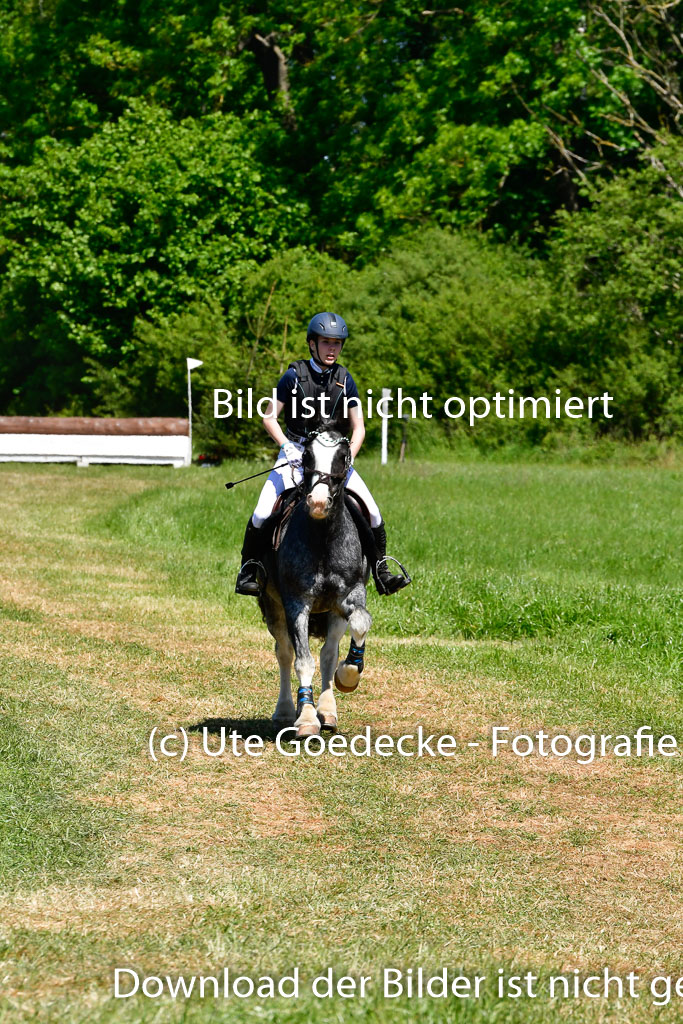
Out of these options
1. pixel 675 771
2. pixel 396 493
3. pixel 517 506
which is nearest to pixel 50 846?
pixel 675 771

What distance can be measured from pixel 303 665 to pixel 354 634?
42 centimetres

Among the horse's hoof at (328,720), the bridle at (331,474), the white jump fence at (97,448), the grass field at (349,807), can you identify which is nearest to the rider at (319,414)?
the bridle at (331,474)

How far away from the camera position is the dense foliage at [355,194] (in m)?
38.3

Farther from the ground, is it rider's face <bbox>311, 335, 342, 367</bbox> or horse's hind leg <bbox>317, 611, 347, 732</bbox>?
rider's face <bbox>311, 335, 342, 367</bbox>

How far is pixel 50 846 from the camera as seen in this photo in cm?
684

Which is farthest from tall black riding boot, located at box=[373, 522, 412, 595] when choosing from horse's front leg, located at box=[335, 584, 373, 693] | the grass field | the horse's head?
the grass field

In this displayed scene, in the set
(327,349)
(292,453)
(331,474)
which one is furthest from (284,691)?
(327,349)

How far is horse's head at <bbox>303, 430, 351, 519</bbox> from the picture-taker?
27.8 ft

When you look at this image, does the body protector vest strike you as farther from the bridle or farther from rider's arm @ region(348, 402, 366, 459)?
the bridle

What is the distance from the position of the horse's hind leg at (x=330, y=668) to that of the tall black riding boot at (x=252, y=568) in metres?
0.63

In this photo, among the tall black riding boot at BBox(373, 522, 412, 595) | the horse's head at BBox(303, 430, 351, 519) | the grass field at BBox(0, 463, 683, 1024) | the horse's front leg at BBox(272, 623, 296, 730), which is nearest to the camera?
the grass field at BBox(0, 463, 683, 1024)

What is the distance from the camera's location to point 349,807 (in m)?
7.87

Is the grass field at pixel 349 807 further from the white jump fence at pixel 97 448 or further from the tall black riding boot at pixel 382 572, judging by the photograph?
the white jump fence at pixel 97 448

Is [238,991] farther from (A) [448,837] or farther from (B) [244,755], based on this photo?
(B) [244,755]
